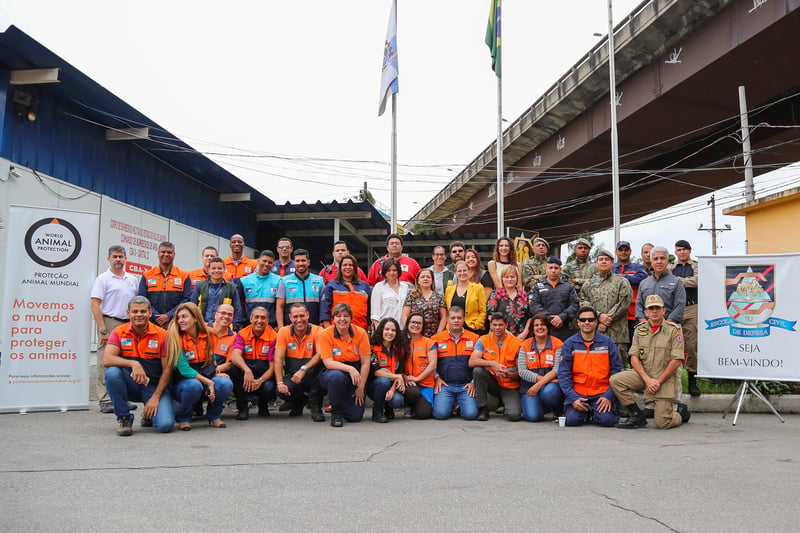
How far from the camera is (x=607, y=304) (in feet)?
26.3

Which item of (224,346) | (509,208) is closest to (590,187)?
(509,208)

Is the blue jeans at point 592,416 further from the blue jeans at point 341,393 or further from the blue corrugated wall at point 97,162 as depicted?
the blue corrugated wall at point 97,162

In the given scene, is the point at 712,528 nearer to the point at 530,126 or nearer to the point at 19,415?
the point at 19,415

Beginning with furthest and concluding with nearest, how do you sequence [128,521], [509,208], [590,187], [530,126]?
1. [509,208]
2. [590,187]
3. [530,126]
4. [128,521]

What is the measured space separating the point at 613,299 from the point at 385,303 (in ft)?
9.68

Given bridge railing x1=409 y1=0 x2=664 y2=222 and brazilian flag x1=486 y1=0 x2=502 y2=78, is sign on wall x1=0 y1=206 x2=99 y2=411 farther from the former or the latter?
bridge railing x1=409 y1=0 x2=664 y2=222

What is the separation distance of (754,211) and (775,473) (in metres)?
9.27

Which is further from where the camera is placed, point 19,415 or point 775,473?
point 19,415

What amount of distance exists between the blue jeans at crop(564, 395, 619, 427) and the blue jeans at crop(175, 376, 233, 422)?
3.88 metres

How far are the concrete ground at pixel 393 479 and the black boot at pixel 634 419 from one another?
29cm

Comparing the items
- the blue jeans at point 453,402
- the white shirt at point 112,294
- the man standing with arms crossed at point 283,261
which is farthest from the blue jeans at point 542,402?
the white shirt at point 112,294

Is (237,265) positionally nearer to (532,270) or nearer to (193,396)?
(193,396)

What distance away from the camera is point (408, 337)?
7.94 m

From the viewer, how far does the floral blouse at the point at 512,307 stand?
8.23 metres
